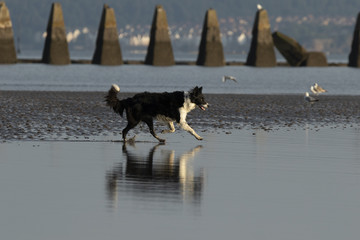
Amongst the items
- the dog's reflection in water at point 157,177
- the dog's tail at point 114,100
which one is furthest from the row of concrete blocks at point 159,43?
the dog's reflection in water at point 157,177

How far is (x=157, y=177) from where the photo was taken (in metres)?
14.5

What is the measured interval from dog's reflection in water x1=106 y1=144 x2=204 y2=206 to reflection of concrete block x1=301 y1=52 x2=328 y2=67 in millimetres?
111134

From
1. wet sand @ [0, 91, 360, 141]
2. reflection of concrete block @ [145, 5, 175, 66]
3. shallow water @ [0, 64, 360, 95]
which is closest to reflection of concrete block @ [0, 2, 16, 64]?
shallow water @ [0, 64, 360, 95]

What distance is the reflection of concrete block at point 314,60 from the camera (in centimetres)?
12812

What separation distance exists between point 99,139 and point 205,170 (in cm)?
573

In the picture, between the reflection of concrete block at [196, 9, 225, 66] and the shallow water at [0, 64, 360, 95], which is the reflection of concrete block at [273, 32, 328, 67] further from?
the reflection of concrete block at [196, 9, 225, 66]

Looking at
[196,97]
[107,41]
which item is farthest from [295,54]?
[196,97]

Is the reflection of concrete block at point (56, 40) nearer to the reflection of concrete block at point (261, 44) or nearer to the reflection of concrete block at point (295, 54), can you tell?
the reflection of concrete block at point (261, 44)

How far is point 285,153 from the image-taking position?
18609 mm

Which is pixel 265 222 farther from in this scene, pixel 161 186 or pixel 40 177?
pixel 40 177

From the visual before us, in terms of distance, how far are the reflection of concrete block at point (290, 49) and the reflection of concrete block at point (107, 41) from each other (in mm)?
20433

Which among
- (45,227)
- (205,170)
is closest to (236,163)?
(205,170)

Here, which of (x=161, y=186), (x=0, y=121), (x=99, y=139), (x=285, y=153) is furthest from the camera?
(x=0, y=121)

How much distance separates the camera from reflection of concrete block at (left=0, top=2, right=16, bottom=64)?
109m
